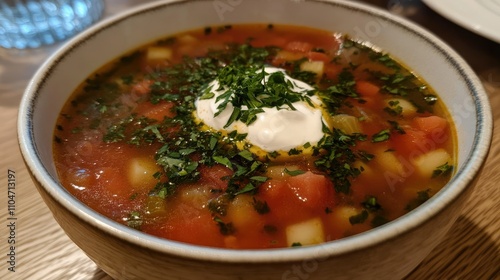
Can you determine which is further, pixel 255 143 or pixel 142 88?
pixel 142 88

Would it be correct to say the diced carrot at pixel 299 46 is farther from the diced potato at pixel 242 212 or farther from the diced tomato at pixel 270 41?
the diced potato at pixel 242 212

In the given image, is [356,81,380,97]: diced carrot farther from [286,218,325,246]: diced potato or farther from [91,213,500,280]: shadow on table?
[286,218,325,246]: diced potato

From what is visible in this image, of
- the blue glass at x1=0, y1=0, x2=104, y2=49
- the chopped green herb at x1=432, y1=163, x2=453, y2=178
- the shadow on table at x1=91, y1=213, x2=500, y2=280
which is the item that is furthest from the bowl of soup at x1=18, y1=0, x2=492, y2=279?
the blue glass at x1=0, y1=0, x2=104, y2=49

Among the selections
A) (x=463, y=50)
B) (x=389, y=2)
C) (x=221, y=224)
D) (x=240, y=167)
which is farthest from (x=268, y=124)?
(x=389, y=2)

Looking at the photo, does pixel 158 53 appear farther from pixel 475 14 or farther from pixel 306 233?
pixel 475 14

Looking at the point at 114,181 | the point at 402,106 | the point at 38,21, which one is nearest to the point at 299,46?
the point at 402,106

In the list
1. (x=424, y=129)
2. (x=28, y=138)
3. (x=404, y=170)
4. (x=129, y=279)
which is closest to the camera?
(x=129, y=279)

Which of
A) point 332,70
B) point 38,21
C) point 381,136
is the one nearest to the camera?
point 381,136

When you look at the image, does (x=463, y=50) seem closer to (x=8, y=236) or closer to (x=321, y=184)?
(x=321, y=184)
